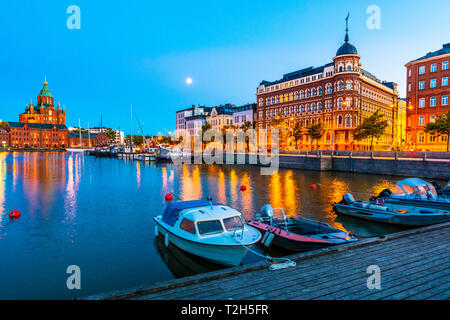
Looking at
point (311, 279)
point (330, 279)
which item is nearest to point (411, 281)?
point (330, 279)

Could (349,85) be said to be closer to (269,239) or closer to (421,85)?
(421,85)

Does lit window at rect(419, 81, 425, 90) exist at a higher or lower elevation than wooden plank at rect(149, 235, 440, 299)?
higher

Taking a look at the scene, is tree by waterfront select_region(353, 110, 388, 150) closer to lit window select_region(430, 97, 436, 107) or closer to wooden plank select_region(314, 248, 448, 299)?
lit window select_region(430, 97, 436, 107)

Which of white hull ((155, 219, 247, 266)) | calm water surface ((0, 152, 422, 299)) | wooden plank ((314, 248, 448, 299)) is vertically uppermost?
wooden plank ((314, 248, 448, 299))

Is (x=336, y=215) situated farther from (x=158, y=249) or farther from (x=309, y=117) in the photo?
(x=309, y=117)

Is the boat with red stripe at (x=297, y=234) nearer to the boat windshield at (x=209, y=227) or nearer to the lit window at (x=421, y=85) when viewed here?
the boat windshield at (x=209, y=227)

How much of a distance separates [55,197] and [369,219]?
31.8 m

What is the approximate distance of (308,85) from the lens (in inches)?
3438

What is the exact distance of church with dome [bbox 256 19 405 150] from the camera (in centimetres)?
7531

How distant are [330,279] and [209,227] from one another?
647 centimetres

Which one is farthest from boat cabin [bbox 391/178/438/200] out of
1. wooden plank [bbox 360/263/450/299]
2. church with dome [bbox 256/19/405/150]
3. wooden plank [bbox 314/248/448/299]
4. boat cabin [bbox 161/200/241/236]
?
church with dome [bbox 256/19/405/150]

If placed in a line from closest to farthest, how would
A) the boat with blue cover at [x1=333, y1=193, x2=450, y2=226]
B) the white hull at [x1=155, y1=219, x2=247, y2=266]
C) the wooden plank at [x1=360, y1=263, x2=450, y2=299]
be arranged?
the wooden plank at [x1=360, y1=263, x2=450, y2=299] < the white hull at [x1=155, y1=219, x2=247, y2=266] < the boat with blue cover at [x1=333, y1=193, x2=450, y2=226]

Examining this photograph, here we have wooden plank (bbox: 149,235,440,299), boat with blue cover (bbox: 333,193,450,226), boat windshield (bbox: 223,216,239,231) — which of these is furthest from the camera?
boat with blue cover (bbox: 333,193,450,226)

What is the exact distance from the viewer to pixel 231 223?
44.5 ft
